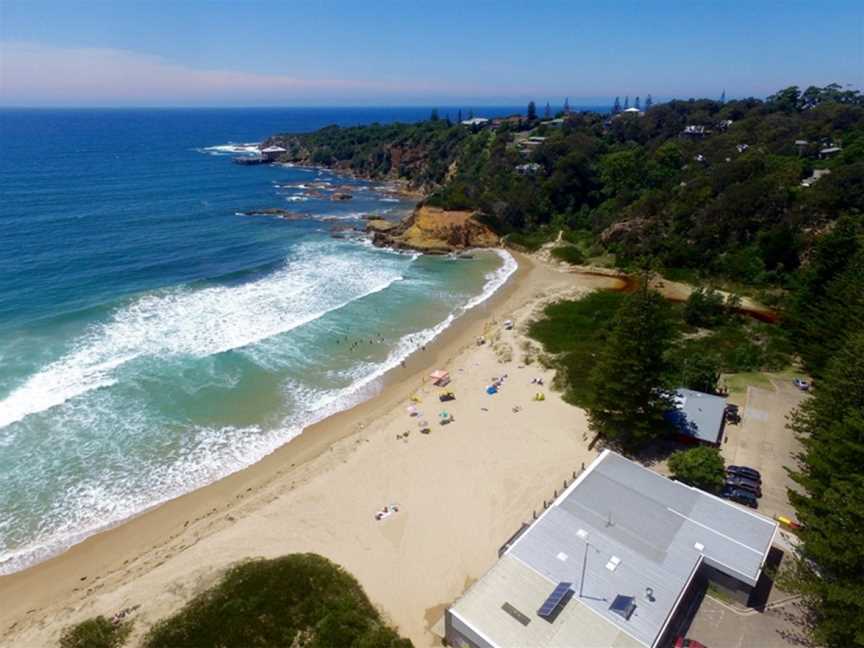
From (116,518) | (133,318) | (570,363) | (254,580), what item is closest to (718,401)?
(570,363)

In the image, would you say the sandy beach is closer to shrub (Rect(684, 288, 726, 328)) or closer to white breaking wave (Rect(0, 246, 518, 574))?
white breaking wave (Rect(0, 246, 518, 574))

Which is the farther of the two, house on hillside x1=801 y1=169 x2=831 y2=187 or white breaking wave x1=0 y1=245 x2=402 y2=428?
house on hillside x1=801 y1=169 x2=831 y2=187

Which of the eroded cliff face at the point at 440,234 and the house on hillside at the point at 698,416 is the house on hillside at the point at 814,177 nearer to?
the eroded cliff face at the point at 440,234

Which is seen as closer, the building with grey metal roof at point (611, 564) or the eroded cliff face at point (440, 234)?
the building with grey metal roof at point (611, 564)

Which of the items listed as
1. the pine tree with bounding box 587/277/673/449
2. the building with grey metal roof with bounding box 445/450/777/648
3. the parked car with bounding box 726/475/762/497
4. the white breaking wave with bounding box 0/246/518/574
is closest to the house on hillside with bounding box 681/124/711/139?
the white breaking wave with bounding box 0/246/518/574

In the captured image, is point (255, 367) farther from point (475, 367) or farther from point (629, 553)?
point (629, 553)

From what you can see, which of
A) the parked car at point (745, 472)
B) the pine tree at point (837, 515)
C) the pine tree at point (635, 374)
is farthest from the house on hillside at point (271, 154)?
the pine tree at point (837, 515)
